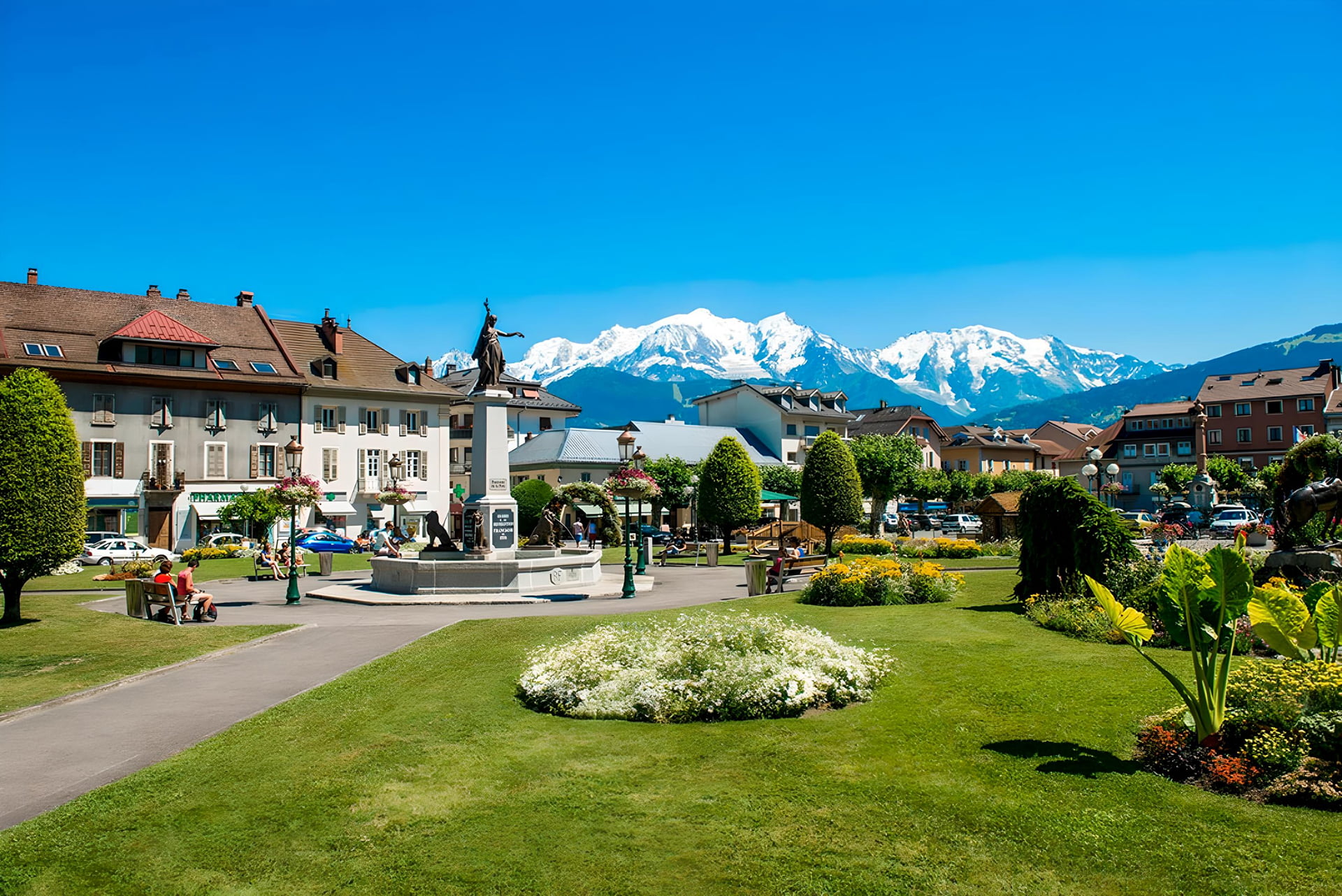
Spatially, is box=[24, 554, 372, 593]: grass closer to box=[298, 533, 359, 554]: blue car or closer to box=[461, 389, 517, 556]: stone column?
box=[298, 533, 359, 554]: blue car

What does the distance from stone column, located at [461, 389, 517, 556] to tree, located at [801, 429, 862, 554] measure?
1793 cm

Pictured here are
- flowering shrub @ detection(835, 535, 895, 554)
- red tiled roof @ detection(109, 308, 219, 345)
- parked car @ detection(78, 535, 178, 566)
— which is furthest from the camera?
red tiled roof @ detection(109, 308, 219, 345)

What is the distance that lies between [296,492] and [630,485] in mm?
13436

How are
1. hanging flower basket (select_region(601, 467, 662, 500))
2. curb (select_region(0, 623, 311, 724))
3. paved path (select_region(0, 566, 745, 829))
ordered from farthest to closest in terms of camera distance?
hanging flower basket (select_region(601, 467, 662, 500)) < curb (select_region(0, 623, 311, 724)) < paved path (select_region(0, 566, 745, 829))

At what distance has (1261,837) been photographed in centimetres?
605

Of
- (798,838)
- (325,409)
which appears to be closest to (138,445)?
(325,409)

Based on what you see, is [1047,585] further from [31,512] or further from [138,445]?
[138,445]

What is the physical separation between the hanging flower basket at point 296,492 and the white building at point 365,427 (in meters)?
18.7

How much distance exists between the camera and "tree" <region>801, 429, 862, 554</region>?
4062 centimetres

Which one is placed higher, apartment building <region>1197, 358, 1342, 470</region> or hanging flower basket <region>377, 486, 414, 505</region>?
apartment building <region>1197, 358, 1342, 470</region>

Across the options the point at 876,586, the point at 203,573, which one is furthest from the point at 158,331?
the point at 876,586

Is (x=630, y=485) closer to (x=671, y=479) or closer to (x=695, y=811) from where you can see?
(x=695, y=811)

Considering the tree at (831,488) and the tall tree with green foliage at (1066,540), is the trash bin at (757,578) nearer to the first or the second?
the tall tree with green foliage at (1066,540)

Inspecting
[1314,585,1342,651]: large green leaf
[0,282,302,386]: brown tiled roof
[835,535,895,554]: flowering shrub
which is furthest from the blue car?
[1314,585,1342,651]: large green leaf
